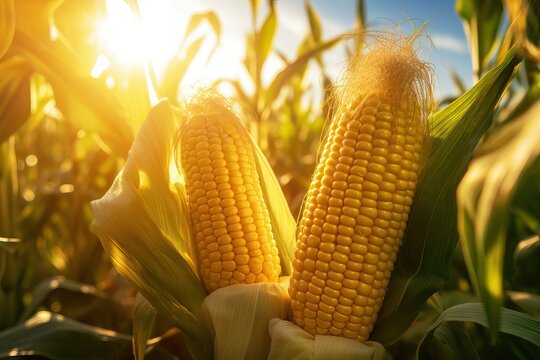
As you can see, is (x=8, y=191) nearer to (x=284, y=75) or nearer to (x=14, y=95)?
(x=14, y=95)

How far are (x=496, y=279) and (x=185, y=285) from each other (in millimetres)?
1100

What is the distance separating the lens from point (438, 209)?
1.56 meters

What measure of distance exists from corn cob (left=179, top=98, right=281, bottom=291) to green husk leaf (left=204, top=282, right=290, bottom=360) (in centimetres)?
10

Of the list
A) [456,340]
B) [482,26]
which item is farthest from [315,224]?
[482,26]

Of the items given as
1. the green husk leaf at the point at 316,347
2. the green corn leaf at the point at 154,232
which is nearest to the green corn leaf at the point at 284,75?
the green corn leaf at the point at 154,232

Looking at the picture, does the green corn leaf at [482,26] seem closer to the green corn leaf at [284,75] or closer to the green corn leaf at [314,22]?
the green corn leaf at [284,75]

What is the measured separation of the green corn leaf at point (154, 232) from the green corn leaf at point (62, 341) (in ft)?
2.08

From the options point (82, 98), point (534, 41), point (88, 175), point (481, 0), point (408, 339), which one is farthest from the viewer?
point (88, 175)

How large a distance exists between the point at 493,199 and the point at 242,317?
40.0 inches

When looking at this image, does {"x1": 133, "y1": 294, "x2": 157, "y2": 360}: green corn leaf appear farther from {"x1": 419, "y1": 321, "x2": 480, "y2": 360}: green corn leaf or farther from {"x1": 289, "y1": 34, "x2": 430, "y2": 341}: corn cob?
{"x1": 419, "y1": 321, "x2": 480, "y2": 360}: green corn leaf

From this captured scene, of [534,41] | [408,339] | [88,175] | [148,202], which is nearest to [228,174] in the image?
[148,202]

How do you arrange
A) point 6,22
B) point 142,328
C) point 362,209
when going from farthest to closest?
point 6,22 → point 142,328 → point 362,209

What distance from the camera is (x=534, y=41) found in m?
1.96

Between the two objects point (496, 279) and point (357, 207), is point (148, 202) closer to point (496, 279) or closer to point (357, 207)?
point (357, 207)
